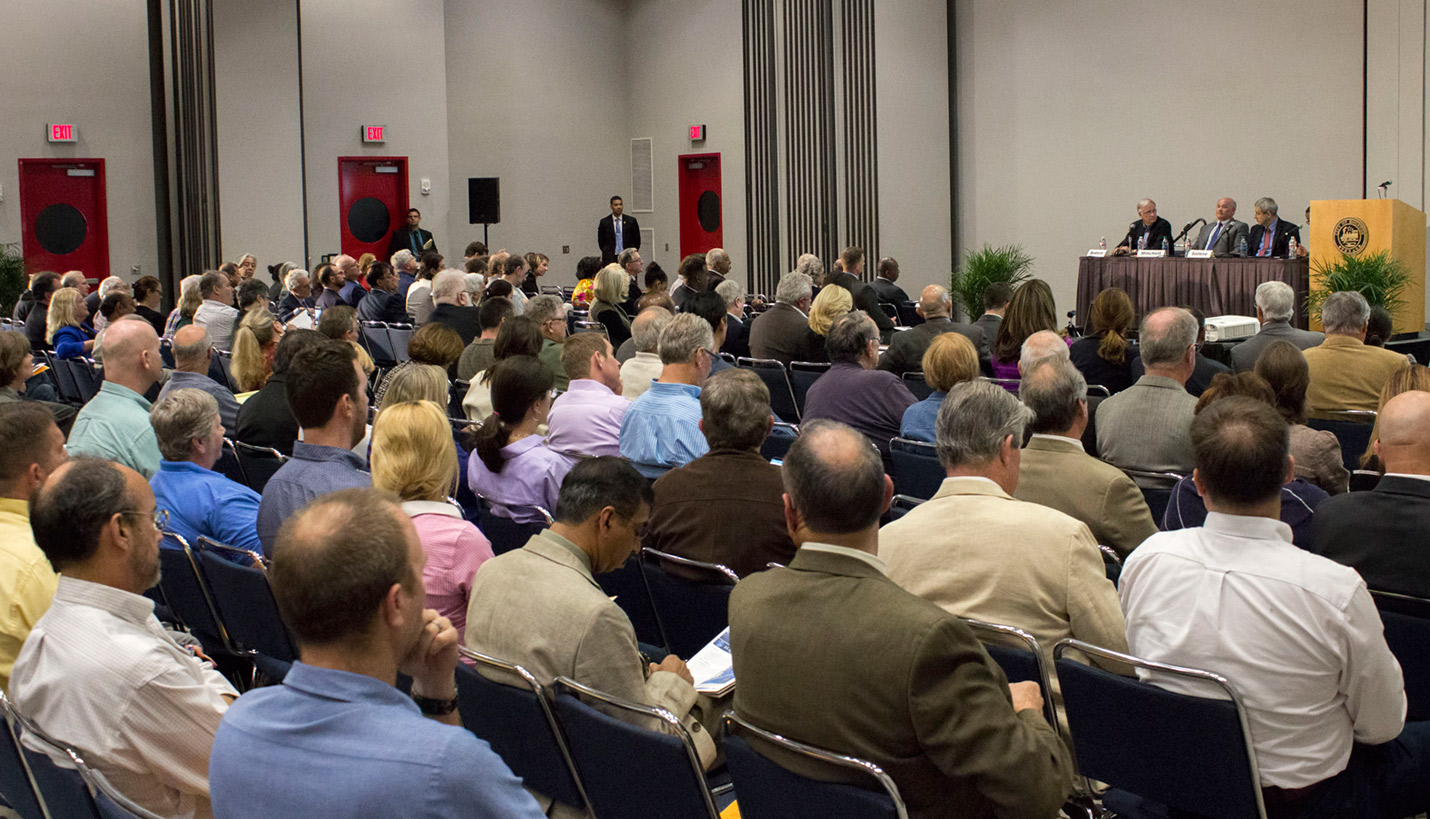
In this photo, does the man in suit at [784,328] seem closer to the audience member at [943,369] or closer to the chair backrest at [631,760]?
the audience member at [943,369]

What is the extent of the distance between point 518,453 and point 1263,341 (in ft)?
14.4

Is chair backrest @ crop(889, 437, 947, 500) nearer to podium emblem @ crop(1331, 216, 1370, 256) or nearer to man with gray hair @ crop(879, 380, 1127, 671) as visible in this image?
man with gray hair @ crop(879, 380, 1127, 671)

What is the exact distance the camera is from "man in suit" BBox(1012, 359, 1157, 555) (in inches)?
147

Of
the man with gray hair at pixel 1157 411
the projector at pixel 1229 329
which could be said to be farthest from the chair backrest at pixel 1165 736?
the projector at pixel 1229 329

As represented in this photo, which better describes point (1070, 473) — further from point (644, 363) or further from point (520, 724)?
point (644, 363)

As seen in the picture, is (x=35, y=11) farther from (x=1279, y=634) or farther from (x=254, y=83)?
(x=1279, y=634)

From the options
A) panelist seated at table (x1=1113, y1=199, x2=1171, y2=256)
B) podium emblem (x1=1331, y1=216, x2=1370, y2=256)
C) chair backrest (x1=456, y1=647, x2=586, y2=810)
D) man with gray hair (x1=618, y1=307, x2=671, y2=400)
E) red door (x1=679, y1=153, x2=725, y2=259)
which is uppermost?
red door (x1=679, y1=153, x2=725, y2=259)

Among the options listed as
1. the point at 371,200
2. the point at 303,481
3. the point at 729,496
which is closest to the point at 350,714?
the point at 729,496

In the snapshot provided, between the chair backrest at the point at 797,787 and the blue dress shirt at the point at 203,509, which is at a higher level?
the blue dress shirt at the point at 203,509

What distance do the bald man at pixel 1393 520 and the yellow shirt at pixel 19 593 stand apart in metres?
3.12

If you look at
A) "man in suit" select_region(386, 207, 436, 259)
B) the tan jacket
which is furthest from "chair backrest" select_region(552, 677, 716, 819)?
"man in suit" select_region(386, 207, 436, 259)

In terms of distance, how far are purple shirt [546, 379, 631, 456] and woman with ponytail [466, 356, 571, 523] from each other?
689 millimetres

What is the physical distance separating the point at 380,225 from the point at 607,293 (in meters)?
8.36

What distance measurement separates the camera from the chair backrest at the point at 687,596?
3.55m
